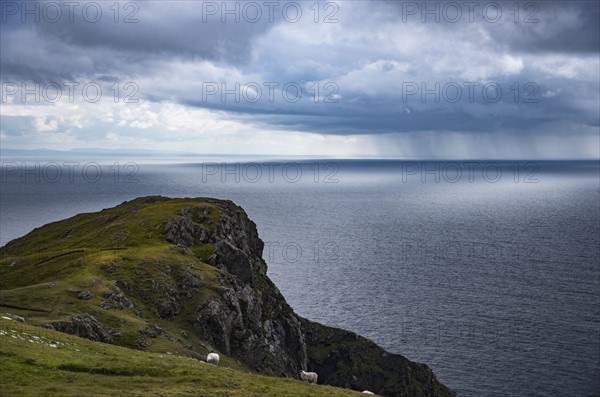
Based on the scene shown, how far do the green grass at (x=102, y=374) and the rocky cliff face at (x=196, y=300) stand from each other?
15.8 meters

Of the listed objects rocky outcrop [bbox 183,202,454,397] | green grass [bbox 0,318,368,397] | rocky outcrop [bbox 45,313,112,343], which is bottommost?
rocky outcrop [bbox 183,202,454,397]

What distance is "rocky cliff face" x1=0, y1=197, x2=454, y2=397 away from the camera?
72688mm

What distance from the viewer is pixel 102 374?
4128cm

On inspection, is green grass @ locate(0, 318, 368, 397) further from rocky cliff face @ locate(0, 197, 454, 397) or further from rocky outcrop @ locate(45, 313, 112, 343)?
rocky cliff face @ locate(0, 197, 454, 397)

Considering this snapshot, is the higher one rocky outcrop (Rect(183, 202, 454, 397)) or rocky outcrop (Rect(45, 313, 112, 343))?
rocky outcrop (Rect(45, 313, 112, 343))

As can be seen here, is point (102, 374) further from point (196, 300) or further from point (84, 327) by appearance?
point (196, 300)

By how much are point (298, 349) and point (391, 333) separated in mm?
39297

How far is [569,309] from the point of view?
14912 cm

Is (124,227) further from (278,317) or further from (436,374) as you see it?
(436,374)

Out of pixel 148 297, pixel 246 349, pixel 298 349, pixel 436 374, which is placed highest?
pixel 148 297

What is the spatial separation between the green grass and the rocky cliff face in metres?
15.8

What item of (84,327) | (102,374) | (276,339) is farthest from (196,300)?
(102,374)

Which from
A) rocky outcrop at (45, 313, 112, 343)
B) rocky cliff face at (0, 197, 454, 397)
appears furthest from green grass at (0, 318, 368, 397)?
rocky cliff face at (0, 197, 454, 397)

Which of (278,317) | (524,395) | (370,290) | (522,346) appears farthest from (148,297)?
(370,290)
